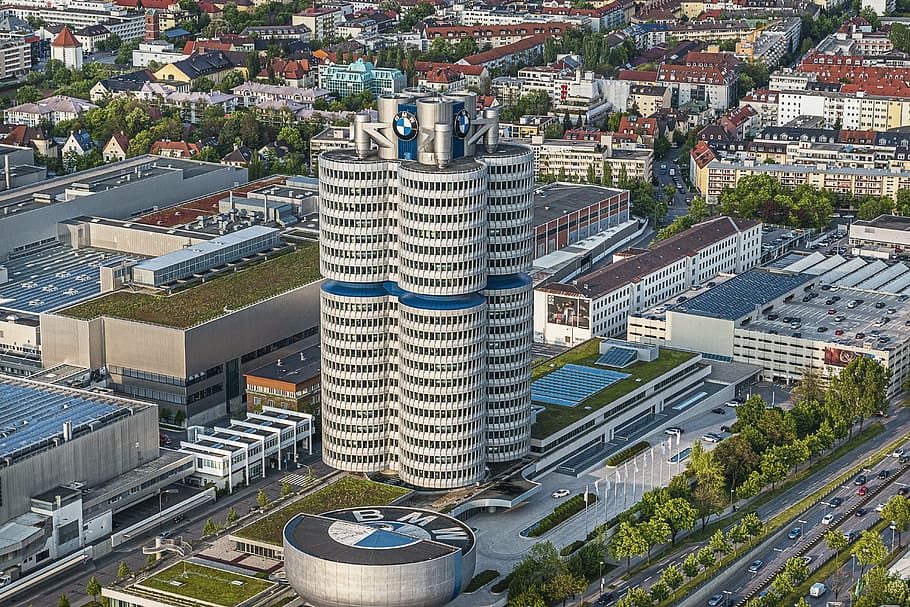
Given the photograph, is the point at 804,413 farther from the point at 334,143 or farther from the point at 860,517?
the point at 334,143

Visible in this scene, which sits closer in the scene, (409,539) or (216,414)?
(409,539)

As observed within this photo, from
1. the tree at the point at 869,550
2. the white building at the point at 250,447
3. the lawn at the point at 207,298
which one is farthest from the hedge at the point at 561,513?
the lawn at the point at 207,298

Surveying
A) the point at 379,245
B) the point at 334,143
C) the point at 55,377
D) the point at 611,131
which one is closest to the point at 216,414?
the point at 55,377

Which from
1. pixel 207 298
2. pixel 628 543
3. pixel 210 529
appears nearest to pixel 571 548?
pixel 628 543

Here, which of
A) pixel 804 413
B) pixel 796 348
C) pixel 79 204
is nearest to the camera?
pixel 804 413

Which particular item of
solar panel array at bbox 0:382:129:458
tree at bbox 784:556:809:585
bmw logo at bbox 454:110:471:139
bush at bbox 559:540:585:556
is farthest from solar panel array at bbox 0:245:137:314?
tree at bbox 784:556:809:585
